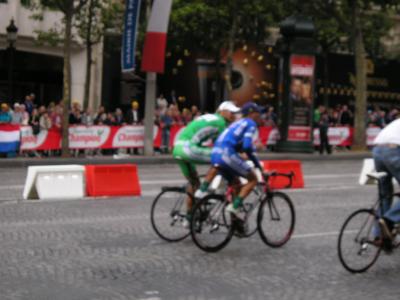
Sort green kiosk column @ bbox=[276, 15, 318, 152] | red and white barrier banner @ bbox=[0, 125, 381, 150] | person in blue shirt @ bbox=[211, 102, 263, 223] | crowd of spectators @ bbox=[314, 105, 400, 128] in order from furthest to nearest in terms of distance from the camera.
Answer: crowd of spectators @ bbox=[314, 105, 400, 128] < green kiosk column @ bbox=[276, 15, 318, 152] < red and white barrier banner @ bbox=[0, 125, 381, 150] < person in blue shirt @ bbox=[211, 102, 263, 223]

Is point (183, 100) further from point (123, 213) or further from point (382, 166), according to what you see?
point (382, 166)

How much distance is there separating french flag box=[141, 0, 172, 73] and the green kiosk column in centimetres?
594

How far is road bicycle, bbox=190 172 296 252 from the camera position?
1077 centimetres

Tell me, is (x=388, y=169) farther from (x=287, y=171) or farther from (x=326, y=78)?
(x=326, y=78)

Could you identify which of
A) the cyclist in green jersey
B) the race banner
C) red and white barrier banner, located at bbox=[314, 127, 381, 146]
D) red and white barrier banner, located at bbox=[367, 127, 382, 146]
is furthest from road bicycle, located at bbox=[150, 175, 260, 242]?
red and white barrier banner, located at bbox=[367, 127, 382, 146]

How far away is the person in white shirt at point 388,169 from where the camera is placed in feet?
31.6

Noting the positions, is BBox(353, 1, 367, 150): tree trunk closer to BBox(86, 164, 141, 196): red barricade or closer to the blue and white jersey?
BBox(86, 164, 141, 196): red barricade

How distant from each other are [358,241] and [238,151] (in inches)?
81.5

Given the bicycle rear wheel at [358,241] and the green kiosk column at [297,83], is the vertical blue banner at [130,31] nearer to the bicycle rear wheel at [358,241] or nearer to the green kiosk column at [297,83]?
the green kiosk column at [297,83]

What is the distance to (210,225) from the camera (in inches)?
427

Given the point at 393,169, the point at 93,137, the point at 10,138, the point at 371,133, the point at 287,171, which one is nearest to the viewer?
the point at 393,169

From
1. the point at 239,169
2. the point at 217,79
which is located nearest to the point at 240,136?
the point at 239,169

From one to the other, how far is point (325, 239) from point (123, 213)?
143 inches

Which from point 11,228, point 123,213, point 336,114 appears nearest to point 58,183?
point 123,213
